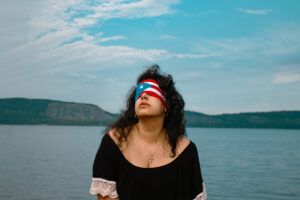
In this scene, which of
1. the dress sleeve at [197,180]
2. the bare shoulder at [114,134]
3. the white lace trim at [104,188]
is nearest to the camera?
the white lace trim at [104,188]

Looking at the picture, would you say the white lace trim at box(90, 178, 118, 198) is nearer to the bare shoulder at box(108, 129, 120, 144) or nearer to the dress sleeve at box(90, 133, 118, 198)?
the dress sleeve at box(90, 133, 118, 198)

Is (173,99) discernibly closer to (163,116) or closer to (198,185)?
(163,116)

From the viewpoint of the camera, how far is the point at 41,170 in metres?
46.9

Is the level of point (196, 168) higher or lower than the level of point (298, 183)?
higher

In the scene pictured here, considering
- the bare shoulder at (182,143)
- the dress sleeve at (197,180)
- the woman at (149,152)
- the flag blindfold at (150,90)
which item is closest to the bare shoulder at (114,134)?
the woman at (149,152)

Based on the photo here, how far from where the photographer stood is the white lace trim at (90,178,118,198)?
323 centimetres

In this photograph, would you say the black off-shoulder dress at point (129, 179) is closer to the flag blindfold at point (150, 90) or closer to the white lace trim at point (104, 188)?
the white lace trim at point (104, 188)

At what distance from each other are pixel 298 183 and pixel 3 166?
29.2 metres

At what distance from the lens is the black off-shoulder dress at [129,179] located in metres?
3.24

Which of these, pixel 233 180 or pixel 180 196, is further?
pixel 233 180

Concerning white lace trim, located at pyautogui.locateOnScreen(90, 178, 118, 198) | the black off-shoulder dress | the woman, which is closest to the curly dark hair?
the woman

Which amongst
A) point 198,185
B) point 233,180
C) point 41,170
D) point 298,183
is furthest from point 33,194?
point 198,185

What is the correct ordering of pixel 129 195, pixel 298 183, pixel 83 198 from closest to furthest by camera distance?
pixel 129 195 < pixel 83 198 < pixel 298 183

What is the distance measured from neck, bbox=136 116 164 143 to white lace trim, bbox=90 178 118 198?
0.40 metres
